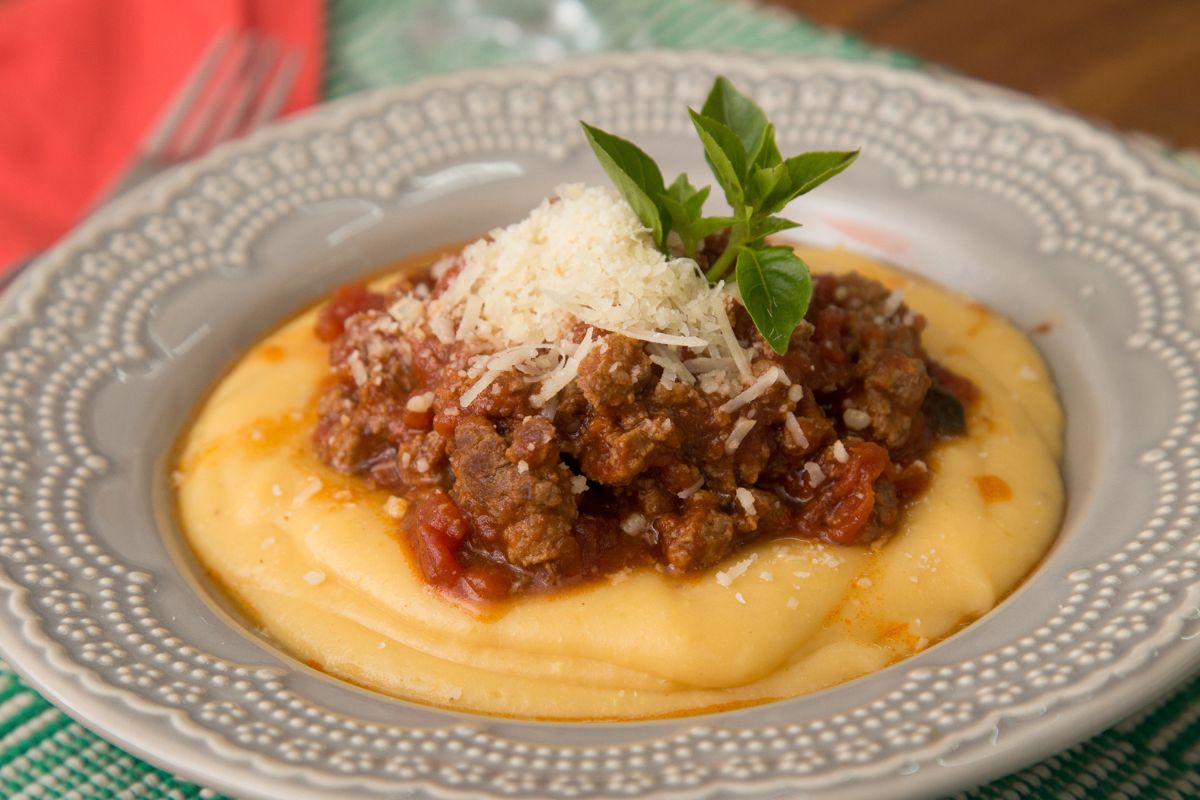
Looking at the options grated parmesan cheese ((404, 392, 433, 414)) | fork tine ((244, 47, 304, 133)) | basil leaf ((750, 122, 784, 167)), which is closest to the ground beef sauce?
grated parmesan cheese ((404, 392, 433, 414))

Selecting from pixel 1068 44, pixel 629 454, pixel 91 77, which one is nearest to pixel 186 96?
pixel 91 77

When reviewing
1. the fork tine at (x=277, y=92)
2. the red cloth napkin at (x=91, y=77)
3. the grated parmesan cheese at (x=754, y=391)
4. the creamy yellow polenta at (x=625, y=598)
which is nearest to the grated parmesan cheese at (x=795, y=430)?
the grated parmesan cheese at (x=754, y=391)

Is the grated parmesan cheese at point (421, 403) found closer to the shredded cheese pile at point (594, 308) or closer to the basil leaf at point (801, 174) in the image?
the shredded cheese pile at point (594, 308)

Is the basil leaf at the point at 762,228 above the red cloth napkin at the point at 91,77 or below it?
above

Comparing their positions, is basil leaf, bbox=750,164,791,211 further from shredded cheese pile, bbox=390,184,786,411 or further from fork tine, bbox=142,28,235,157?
fork tine, bbox=142,28,235,157

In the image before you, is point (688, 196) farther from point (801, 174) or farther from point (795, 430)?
point (795, 430)

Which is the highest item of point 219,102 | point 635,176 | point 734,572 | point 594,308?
point 635,176
